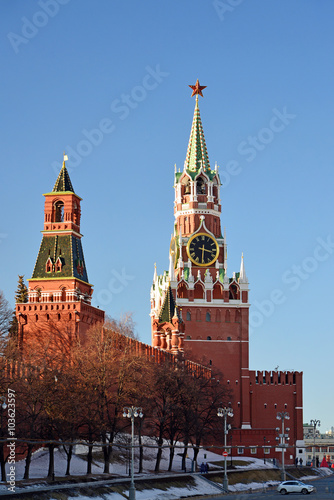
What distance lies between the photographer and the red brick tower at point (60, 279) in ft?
265

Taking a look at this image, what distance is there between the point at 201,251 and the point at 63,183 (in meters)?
51.8

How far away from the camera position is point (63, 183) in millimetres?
85375

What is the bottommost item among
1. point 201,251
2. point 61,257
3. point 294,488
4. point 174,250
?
point 294,488

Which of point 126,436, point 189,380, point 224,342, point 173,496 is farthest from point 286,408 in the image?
point 173,496

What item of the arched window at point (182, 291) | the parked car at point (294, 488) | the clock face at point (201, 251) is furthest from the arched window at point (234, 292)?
the parked car at point (294, 488)

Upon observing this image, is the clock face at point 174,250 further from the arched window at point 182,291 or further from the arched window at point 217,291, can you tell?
the arched window at point 217,291

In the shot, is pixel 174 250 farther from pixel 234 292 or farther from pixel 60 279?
pixel 60 279

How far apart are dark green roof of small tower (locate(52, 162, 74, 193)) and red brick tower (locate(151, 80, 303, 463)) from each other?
40193mm

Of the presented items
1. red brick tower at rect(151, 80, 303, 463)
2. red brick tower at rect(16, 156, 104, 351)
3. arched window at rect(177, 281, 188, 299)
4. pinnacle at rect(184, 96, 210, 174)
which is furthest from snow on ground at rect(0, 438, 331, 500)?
pinnacle at rect(184, 96, 210, 174)

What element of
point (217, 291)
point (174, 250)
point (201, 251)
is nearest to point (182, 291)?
point (217, 291)

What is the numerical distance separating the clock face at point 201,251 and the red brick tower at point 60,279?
1946 inches

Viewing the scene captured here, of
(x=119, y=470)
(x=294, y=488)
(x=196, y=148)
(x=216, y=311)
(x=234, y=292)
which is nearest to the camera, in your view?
(x=119, y=470)

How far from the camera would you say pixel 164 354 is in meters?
105

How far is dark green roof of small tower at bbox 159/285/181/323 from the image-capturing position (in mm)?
122125
